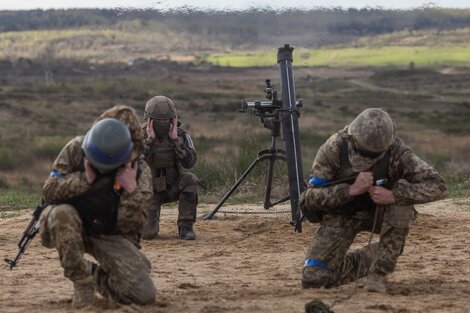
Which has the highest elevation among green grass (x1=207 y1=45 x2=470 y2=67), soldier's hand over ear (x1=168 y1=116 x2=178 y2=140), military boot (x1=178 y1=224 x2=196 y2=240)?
soldier's hand over ear (x1=168 y1=116 x2=178 y2=140)

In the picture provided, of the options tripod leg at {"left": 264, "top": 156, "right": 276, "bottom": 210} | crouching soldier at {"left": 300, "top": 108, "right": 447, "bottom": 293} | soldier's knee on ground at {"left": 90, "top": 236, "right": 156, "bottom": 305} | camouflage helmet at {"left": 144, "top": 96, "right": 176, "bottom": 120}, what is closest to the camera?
soldier's knee on ground at {"left": 90, "top": 236, "right": 156, "bottom": 305}

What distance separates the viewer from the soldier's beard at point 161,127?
10422mm

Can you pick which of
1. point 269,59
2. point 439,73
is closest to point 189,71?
point 439,73

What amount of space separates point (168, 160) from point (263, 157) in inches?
48.5

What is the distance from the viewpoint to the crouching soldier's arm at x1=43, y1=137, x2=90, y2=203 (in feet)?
21.0

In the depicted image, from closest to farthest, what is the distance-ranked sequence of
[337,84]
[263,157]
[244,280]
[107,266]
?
[107,266] → [244,280] → [263,157] → [337,84]

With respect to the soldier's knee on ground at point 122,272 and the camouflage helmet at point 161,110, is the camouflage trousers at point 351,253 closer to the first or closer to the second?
the soldier's knee on ground at point 122,272

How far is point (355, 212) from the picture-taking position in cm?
740

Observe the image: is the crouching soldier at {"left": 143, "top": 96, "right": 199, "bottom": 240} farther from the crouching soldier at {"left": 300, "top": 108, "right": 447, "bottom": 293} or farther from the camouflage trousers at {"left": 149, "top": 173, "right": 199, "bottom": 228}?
the crouching soldier at {"left": 300, "top": 108, "right": 447, "bottom": 293}

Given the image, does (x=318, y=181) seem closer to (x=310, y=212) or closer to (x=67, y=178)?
(x=310, y=212)

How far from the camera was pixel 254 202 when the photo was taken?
1423 cm

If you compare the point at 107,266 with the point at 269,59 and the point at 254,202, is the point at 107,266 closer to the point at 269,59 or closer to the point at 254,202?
the point at 254,202

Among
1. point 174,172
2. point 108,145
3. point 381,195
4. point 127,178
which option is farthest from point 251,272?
point 108,145

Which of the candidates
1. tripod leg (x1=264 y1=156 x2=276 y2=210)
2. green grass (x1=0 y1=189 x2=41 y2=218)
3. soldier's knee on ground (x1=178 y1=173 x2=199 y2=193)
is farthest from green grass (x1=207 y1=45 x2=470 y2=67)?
soldier's knee on ground (x1=178 y1=173 x2=199 y2=193)
